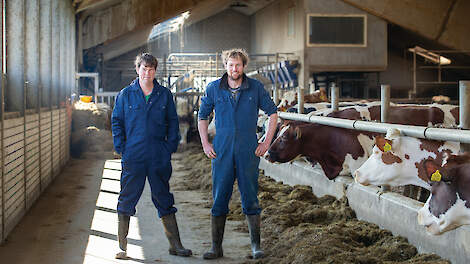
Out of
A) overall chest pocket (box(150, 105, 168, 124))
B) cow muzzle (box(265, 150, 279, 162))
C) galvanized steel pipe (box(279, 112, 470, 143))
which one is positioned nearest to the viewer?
galvanized steel pipe (box(279, 112, 470, 143))

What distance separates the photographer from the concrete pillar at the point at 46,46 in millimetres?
12078

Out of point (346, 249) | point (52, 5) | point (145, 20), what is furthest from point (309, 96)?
point (346, 249)

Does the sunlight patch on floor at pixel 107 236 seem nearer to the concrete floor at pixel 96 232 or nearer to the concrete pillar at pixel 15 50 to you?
the concrete floor at pixel 96 232

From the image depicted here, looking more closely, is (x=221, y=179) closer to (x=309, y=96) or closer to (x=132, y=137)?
(x=132, y=137)

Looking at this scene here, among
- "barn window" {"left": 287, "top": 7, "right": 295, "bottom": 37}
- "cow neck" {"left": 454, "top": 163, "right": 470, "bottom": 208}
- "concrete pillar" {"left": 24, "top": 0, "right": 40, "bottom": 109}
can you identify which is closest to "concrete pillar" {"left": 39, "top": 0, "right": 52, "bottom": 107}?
"concrete pillar" {"left": 24, "top": 0, "right": 40, "bottom": 109}

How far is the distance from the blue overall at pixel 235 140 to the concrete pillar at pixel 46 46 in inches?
278

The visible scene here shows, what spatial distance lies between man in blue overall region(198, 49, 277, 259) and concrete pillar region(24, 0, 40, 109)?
208 inches

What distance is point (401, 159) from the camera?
5914 millimetres

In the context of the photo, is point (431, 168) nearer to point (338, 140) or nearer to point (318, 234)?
point (318, 234)

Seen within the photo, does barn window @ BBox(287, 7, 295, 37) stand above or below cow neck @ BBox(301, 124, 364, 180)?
above

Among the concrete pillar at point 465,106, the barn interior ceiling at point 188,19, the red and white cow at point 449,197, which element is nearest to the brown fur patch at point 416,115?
the concrete pillar at point 465,106

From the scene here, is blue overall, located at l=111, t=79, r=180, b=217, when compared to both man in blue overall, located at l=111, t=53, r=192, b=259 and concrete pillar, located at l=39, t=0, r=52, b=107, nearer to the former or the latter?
man in blue overall, located at l=111, t=53, r=192, b=259

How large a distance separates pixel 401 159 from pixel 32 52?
6675 mm

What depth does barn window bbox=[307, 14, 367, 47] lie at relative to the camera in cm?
2614
